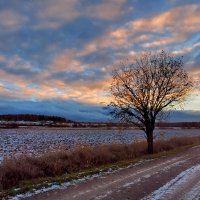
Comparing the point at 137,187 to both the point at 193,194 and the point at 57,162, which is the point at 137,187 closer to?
the point at 193,194

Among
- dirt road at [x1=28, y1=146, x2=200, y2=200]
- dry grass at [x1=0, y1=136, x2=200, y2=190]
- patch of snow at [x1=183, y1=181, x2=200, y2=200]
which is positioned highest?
dry grass at [x1=0, y1=136, x2=200, y2=190]

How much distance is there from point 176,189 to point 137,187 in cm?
143

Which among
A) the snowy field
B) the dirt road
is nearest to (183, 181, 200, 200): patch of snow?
the dirt road

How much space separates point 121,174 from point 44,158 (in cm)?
430

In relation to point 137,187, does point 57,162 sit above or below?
above

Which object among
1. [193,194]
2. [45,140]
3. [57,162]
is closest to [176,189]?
[193,194]

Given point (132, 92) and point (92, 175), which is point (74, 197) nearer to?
point (92, 175)

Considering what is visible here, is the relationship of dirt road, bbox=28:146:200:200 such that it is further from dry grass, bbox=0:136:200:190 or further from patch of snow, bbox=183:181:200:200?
dry grass, bbox=0:136:200:190

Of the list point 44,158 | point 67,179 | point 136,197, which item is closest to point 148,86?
point 44,158

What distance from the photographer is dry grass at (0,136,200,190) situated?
52.7ft

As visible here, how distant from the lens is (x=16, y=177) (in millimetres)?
15984

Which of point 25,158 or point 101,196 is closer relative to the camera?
point 101,196

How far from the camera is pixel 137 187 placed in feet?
46.0

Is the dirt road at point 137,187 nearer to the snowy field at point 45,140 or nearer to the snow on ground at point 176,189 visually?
the snow on ground at point 176,189
